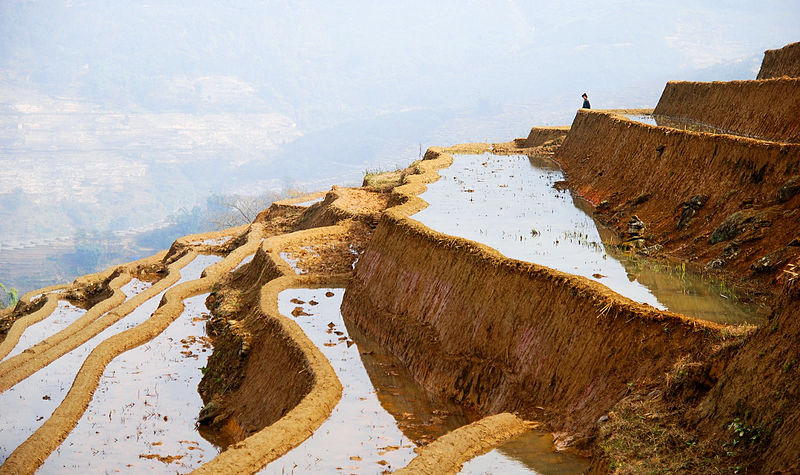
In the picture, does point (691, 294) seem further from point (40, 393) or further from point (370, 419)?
point (40, 393)

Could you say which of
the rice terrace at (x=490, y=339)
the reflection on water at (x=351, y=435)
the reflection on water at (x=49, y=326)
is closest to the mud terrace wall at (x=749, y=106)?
the rice terrace at (x=490, y=339)

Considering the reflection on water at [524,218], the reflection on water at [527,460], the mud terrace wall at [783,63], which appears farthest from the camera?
the mud terrace wall at [783,63]

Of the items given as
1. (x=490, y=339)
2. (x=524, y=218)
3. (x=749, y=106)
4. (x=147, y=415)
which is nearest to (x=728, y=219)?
(x=524, y=218)

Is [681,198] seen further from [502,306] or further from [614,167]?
[502,306]

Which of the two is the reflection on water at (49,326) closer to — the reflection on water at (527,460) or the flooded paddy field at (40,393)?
the flooded paddy field at (40,393)

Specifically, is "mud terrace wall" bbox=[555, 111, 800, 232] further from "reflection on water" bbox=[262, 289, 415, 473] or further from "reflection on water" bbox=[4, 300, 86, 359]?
"reflection on water" bbox=[4, 300, 86, 359]
